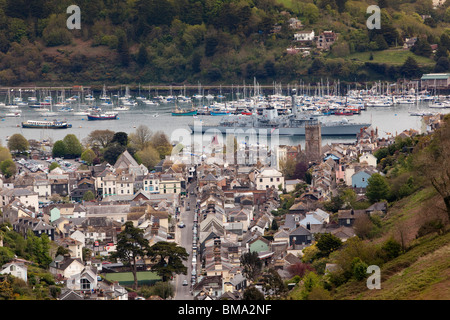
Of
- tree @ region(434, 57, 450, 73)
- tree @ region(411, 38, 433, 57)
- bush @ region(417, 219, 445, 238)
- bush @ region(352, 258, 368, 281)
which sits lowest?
bush @ region(352, 258, 368, 281)

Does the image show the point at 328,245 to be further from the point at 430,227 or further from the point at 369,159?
the point at 369,159

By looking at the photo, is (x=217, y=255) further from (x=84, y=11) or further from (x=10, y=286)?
(x=84, y=11)

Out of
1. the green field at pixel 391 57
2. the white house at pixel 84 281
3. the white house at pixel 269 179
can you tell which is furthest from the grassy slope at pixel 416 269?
the green field at pixel 391 57

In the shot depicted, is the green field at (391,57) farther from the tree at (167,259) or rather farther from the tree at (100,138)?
the tree at (167,259)

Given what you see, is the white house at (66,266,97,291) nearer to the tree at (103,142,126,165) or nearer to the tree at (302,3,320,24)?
the tree at (103,142,126,165)

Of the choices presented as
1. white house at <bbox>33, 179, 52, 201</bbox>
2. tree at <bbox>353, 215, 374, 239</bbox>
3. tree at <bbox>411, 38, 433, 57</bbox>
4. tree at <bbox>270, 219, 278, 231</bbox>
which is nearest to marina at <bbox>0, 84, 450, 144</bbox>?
tree at <bbox>411, 38, 433, 57</bbox>

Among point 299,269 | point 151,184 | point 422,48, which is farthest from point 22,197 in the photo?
point 422,48
